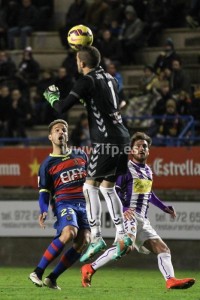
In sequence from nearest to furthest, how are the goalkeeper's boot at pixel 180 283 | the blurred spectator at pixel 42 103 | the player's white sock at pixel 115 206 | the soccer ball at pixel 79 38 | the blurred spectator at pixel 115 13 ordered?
1. the player's white sock at pixel 115 206
2. the soccer ball at pixel 79 38
3. the goalkeeper's boot at pixel 180 283
4. the blurred spectator at pixel 42 103
5. the blurred spectator at pixel 115 13

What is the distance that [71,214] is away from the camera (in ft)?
40.9

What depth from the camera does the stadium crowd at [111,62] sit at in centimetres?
2047

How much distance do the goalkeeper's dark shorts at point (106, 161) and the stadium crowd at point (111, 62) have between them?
26.7 feet

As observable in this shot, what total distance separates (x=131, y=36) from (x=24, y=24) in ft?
10.9

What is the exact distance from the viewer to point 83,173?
1273cm

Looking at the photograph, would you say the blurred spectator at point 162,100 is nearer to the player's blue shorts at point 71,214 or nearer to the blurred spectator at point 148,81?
the blurred spectator at point 148,81

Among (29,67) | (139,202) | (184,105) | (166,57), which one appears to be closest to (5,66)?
(29,67)

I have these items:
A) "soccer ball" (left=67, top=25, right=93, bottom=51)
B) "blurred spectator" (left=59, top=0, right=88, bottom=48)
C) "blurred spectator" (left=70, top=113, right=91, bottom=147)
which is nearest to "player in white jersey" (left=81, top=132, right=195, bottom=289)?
"soccer ball" (left=67, top=25, right=93, bottom=51)

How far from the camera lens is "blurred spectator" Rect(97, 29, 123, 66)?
907 inches

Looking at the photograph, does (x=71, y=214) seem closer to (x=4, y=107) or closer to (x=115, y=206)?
(x=115, y=206)

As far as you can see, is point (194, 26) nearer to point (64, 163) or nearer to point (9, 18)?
point (9, 18)

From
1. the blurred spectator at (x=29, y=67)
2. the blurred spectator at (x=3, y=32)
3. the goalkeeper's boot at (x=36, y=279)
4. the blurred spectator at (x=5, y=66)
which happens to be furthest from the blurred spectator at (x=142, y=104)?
the goalkeeper's boot at (x=36, y=279)

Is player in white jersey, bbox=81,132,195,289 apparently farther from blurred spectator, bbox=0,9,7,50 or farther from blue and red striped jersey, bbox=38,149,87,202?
blurred spectator, bbox=0,9,7,50

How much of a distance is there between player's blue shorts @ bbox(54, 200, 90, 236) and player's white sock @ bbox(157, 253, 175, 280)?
0.95 meters
